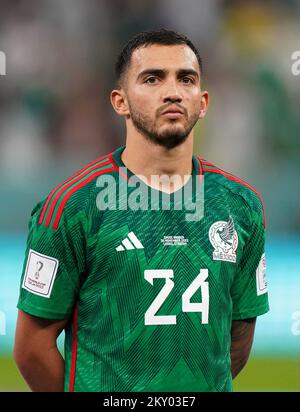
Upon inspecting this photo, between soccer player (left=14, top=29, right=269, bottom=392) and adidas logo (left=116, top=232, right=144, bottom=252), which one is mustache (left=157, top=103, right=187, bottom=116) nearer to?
soccer player (left=14, top=29, right=269, bottom=392)

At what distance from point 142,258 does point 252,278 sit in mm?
551

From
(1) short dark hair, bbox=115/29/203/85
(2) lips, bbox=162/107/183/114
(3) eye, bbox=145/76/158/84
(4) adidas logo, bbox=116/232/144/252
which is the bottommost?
(4) adidas logo, bbox=116/232/144/252

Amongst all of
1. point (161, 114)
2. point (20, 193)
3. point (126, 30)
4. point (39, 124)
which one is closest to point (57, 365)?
point (161, 114)

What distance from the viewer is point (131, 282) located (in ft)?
9.12

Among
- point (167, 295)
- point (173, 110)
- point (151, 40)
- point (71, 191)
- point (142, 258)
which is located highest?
point (151, 40)

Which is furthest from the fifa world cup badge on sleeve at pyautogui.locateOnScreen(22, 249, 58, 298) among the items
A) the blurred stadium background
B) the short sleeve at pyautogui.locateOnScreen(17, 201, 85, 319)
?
the blurred stadium background

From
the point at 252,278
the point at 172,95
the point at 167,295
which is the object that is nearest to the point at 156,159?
the point at 172,95

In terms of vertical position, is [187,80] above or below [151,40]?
below

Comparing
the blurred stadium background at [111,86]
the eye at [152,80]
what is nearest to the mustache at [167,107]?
the eye at [152,80]

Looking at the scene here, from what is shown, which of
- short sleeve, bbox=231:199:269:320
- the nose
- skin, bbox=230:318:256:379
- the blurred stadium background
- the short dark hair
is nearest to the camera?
the nose

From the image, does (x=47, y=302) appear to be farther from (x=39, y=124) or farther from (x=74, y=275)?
(x=39, y=124)

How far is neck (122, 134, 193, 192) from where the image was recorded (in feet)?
9.38

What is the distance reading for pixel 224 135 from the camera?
727 centimetres

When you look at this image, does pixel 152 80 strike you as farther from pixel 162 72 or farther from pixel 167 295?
pixel 167 295
